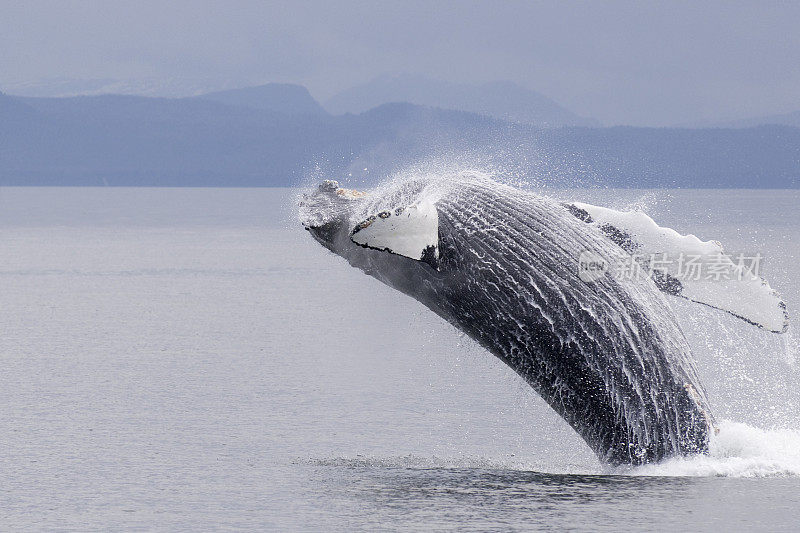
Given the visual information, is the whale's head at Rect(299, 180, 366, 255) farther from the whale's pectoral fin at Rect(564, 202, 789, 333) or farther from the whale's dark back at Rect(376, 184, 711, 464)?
the whale's pectoral fin at Rect(564, 202, 789, 333)

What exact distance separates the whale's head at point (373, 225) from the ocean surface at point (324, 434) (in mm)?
1095

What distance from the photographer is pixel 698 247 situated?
920 cm

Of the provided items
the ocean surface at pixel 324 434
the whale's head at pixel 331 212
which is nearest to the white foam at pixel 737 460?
the ocean surface at pixel 324 434

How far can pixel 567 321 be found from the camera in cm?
845

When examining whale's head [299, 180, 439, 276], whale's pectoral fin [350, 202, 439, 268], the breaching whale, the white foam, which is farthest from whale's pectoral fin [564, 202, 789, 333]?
whale's pectoral fin [350, 202, 439, 268]

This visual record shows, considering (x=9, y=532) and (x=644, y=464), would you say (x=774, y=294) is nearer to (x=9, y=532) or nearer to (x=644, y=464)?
(x=644, y=464)

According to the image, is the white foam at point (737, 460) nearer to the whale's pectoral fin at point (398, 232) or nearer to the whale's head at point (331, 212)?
the whale's pectoral fin at point (398, 232)

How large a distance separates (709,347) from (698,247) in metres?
8.64

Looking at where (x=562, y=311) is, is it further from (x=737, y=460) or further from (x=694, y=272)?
(x=737, y=460)

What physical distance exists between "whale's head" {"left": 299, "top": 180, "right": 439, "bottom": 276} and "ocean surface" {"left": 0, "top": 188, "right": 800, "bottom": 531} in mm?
1095

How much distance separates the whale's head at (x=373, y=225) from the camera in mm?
7820

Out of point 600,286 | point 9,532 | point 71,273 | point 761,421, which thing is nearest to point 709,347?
point 761,421

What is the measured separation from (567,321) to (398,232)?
58.3 inches

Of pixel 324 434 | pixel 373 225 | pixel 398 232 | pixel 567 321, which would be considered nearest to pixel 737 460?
pixel 567 321
